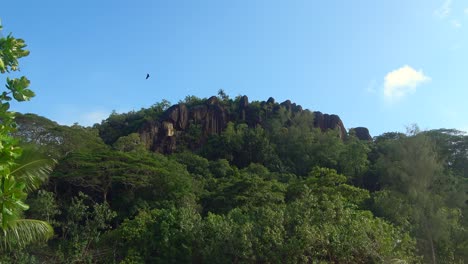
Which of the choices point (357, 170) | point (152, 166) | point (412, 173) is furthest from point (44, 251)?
point (357, 170)

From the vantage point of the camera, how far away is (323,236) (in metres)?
10.5

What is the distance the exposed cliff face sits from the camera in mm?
40875

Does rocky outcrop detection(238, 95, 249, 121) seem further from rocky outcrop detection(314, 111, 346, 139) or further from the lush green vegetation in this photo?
the lush green vegetation

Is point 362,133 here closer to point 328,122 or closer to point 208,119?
point 328,122

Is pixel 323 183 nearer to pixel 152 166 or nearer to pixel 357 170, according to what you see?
pixel 152 166

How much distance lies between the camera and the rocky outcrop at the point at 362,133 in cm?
4669

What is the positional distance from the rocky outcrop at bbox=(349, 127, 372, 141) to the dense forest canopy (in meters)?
3.02

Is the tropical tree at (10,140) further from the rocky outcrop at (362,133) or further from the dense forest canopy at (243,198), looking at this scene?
the rocky outcrop at (362,133)

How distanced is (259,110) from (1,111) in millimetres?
43307

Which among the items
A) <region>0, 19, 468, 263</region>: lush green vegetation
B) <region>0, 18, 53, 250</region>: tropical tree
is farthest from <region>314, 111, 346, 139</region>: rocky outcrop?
<region>0, 18, 53, 250</region>: tropical tree

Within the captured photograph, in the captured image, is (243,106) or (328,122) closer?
(328,122)

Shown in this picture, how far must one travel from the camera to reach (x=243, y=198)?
1942 cm

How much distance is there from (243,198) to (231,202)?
708mm

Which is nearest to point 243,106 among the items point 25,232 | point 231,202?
point 231,202
